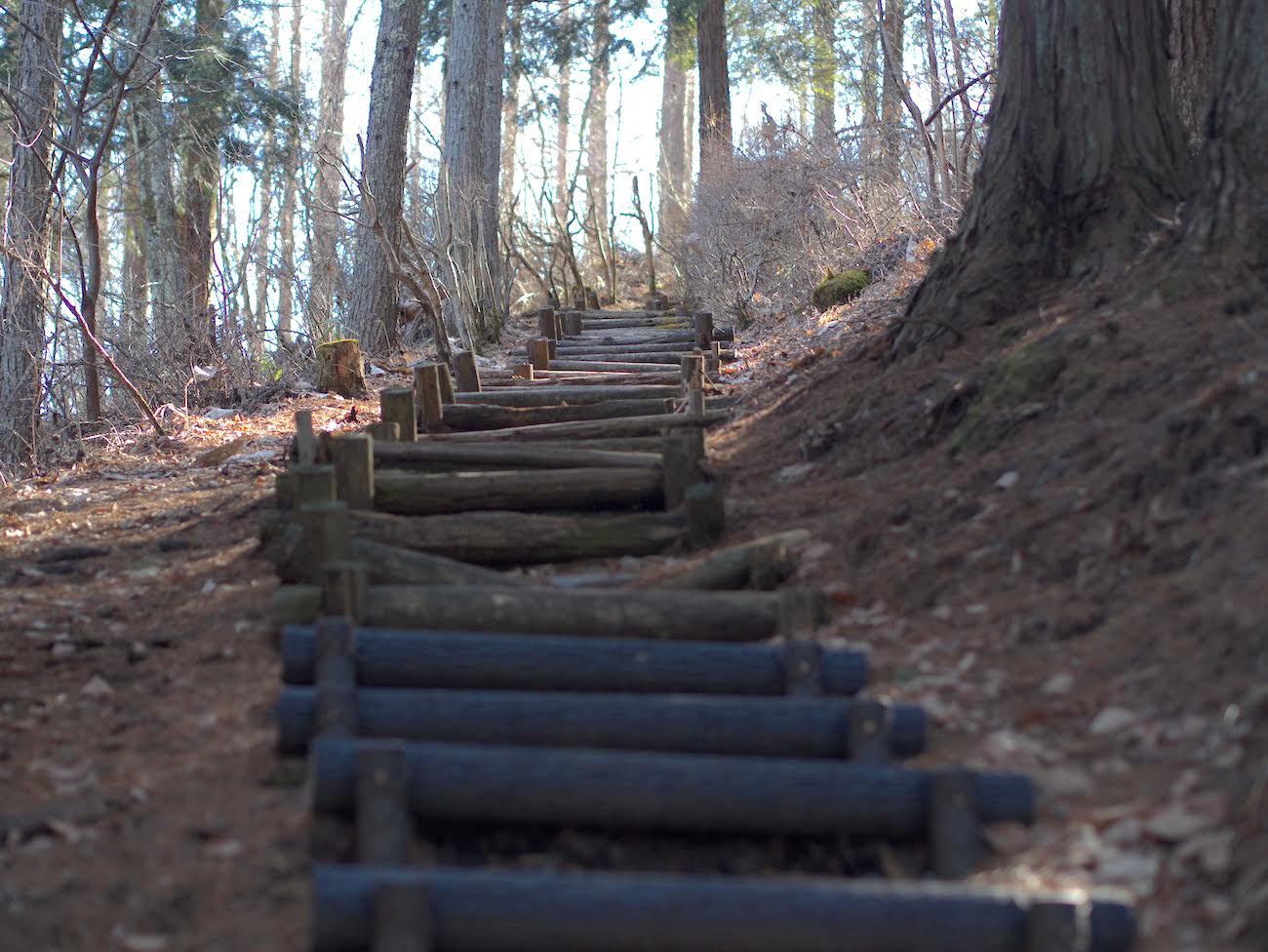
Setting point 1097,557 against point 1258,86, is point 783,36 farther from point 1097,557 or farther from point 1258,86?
point 1097,557

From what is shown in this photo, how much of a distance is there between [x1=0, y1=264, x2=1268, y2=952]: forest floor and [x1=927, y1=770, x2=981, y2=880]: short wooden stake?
0.07 meters

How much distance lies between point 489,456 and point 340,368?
5113 mm

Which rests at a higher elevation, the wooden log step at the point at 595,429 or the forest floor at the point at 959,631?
the wooden log step at the point at 595,429

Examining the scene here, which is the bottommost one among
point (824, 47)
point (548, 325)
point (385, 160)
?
point (548, 325)

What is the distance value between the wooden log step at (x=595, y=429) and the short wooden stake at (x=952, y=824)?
175 inches

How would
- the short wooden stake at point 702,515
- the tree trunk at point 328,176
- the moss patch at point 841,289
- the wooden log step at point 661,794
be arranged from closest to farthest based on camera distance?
1. the wooden log step at point 661,794
2. the short wooden stake at point 702,515
3. the moss patch at point 841,289
4. the tree trunk at point 328,176

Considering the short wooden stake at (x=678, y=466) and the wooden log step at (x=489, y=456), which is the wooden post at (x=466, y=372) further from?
the short wooden stake at (x=678, y=466)

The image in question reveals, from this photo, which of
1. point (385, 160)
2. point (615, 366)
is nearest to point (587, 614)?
point (615, 366)

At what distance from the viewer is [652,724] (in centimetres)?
356

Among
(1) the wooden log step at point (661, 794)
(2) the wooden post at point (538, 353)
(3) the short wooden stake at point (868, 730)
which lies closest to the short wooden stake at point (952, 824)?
(1) the wooden log step at point (661, 794)

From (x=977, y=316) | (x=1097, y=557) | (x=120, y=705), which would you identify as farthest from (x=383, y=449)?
(x=1097, y=557)

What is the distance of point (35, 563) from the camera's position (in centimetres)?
625

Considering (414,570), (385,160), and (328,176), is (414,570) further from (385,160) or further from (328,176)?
(328,176)

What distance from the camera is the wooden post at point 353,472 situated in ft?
19.5
